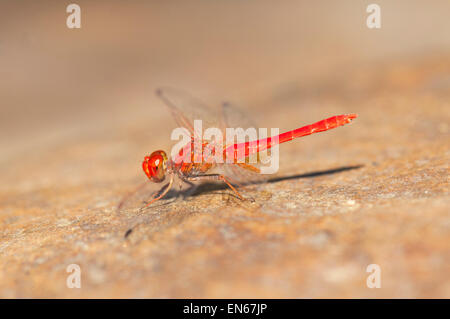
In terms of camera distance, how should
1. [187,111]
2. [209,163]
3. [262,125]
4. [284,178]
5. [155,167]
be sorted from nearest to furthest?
[155,167] < [209,163] < [284,178] < [187,111] < [262,125]

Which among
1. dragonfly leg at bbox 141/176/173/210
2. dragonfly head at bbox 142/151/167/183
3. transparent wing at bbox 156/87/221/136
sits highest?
transparent wing at bbox 156/87/221/136

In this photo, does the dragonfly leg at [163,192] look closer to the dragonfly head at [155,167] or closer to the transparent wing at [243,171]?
the dragonfly head at [155,167]

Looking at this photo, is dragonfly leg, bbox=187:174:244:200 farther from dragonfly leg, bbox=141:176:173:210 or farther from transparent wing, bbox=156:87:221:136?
transparent wing, bbox=156:87:221:136

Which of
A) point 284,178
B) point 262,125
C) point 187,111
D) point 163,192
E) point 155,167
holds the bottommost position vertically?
point 163,192

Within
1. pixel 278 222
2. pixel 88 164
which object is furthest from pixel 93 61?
pixel 278 222

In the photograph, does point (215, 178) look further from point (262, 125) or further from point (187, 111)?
point (262, 125)

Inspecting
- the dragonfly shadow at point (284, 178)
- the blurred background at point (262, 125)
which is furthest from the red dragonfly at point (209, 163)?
the blurred background at point (262, 125)

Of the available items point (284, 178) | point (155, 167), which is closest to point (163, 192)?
point (155, 167)

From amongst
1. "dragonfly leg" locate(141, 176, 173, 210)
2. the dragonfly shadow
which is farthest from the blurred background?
"dragonfly leg" locate(141, 176, 173, 210)

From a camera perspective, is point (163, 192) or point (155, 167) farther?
point (163, 192)
